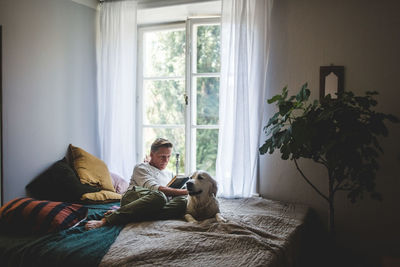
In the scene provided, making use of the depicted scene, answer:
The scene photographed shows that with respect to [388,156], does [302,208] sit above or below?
below

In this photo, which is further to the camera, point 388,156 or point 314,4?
point 314,4

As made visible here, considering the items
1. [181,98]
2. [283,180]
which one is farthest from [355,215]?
[181,98]

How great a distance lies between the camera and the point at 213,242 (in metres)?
1.88

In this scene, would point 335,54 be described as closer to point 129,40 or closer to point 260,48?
point 260,48

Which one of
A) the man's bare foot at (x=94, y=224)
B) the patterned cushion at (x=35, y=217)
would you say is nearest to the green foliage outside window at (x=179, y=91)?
the man's bare foot at (x=94, y=224)

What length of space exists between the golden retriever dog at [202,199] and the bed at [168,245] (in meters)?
0.07

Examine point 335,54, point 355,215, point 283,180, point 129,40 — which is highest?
point 129,40

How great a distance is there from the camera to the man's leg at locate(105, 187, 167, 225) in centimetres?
221

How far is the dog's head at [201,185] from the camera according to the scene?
222 cm

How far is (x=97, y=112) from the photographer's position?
3604 mm

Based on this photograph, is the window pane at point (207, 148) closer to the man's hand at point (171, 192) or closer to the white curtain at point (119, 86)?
the white curtain at point (119, 86)

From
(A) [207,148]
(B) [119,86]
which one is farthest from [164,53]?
(A) [207,148]

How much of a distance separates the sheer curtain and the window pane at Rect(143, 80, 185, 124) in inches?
27.2

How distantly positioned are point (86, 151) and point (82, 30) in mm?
1201
